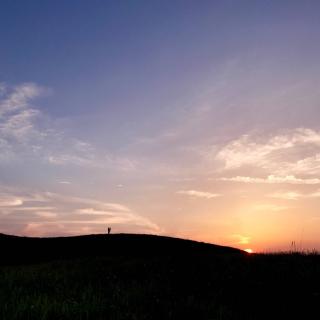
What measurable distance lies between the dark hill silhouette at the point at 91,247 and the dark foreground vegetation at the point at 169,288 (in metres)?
5.64

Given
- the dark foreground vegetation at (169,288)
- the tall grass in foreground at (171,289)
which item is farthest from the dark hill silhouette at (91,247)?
the tall grass in foreground at (171,289)

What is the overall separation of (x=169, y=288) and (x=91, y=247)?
14508 mm

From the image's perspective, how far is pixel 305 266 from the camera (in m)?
16.7

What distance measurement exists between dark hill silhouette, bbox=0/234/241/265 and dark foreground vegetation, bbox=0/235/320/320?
5643mm

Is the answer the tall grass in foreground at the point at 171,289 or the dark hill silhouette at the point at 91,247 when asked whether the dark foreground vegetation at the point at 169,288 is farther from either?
the dark hill silhouette at the point at 91,247

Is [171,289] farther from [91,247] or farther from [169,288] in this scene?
[91,247]

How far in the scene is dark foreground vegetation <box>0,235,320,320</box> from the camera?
1162 cm

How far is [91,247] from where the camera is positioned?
2808 centimetres

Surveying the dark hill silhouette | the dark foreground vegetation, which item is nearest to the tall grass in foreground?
the dark foreground vegetation

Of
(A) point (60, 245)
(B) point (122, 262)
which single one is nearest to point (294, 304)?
(B) point (122, 262)

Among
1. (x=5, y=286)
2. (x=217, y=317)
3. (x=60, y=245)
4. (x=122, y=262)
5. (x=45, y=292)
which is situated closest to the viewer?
(x=217, y=317)

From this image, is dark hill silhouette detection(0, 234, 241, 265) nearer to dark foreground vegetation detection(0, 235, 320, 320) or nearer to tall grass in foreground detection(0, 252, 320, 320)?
dark foreground vegetation detection(0, 235, 320, 320)

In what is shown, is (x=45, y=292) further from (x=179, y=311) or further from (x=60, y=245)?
(x=60, y=245)

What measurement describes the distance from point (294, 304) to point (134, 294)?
4.38 meters
